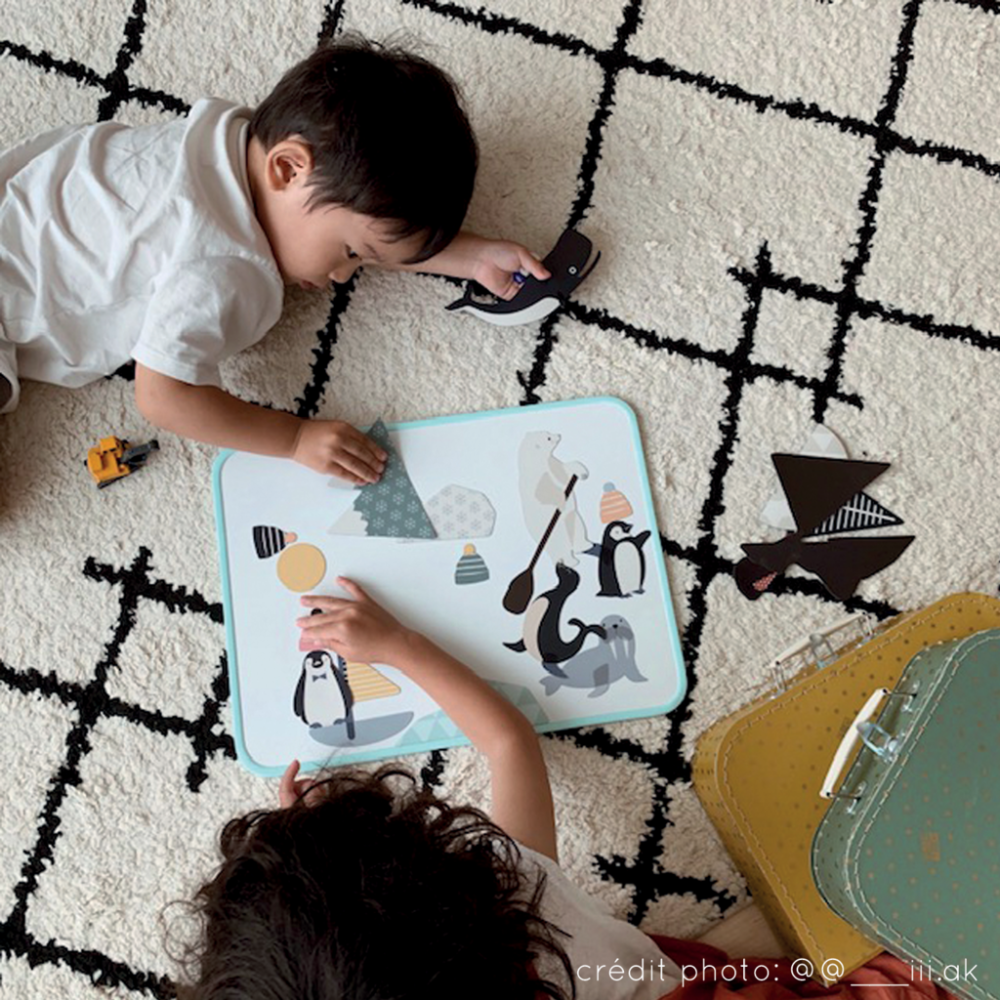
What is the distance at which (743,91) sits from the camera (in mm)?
936

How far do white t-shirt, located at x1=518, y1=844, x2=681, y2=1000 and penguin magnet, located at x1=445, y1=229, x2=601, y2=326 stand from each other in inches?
17.5

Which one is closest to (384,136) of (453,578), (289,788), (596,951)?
(453,578)

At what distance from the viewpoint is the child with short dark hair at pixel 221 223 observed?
2.36 ft

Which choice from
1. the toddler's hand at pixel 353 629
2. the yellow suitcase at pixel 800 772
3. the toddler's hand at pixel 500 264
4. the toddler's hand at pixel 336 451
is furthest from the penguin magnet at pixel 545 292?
the yellow suitcase at pixel 800 772

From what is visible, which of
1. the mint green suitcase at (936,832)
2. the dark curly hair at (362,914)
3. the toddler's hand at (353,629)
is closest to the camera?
the dark curly hair at (362,914)

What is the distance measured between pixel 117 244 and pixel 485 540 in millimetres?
376

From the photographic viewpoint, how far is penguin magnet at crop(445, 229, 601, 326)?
2.96 feet

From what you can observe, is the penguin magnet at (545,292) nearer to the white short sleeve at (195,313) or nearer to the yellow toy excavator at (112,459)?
the white short sleeve at (195,313)

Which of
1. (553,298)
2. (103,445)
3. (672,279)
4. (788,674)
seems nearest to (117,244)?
(103,445)

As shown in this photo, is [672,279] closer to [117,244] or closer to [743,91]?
[743,91]

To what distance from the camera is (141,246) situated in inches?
30.9

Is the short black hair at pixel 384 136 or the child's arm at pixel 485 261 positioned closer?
the short black hair at pixel 384 136

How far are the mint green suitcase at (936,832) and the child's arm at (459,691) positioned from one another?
8.8 inches

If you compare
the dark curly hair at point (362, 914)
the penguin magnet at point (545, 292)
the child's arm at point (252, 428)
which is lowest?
the dark curly hair at point (362, 914)
